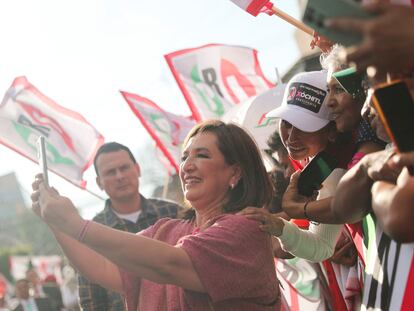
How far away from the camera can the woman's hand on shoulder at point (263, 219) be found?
253 cm

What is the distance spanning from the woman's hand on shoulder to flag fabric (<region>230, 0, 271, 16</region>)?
229 centimetres

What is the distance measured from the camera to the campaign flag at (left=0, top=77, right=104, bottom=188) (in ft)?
24.0

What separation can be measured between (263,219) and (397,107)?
1.18 m

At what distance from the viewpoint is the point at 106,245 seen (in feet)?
7.60

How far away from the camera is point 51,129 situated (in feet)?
25.1

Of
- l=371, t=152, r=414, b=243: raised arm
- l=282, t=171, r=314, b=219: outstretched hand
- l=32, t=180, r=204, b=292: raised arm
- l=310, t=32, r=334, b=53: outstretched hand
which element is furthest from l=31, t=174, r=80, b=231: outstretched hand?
l=310, t=32, r=334, b=53: outstretched hand

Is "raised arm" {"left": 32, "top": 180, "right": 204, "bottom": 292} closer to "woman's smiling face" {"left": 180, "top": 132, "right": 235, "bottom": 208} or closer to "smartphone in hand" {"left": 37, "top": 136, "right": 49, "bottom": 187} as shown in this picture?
"smartphone in hand" {"left": 37, "top": 136, "right": 49, "bottom": 187}

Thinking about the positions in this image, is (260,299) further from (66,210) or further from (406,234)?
(406,234)

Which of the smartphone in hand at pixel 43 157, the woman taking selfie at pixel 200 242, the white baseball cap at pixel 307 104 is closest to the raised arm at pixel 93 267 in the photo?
the woman taking selfie at pixel 200 242

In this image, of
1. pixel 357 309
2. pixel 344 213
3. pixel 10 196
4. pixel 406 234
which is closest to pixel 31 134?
pixel 357 309

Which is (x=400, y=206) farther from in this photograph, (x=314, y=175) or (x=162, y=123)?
(x=162, y=123)

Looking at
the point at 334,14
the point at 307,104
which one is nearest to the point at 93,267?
the point at 307,104

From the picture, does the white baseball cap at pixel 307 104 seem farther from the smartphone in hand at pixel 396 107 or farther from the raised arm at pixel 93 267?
the smartphone in hand at pixel 396 107

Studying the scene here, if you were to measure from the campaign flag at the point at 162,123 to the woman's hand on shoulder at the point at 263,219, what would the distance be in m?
6.94
